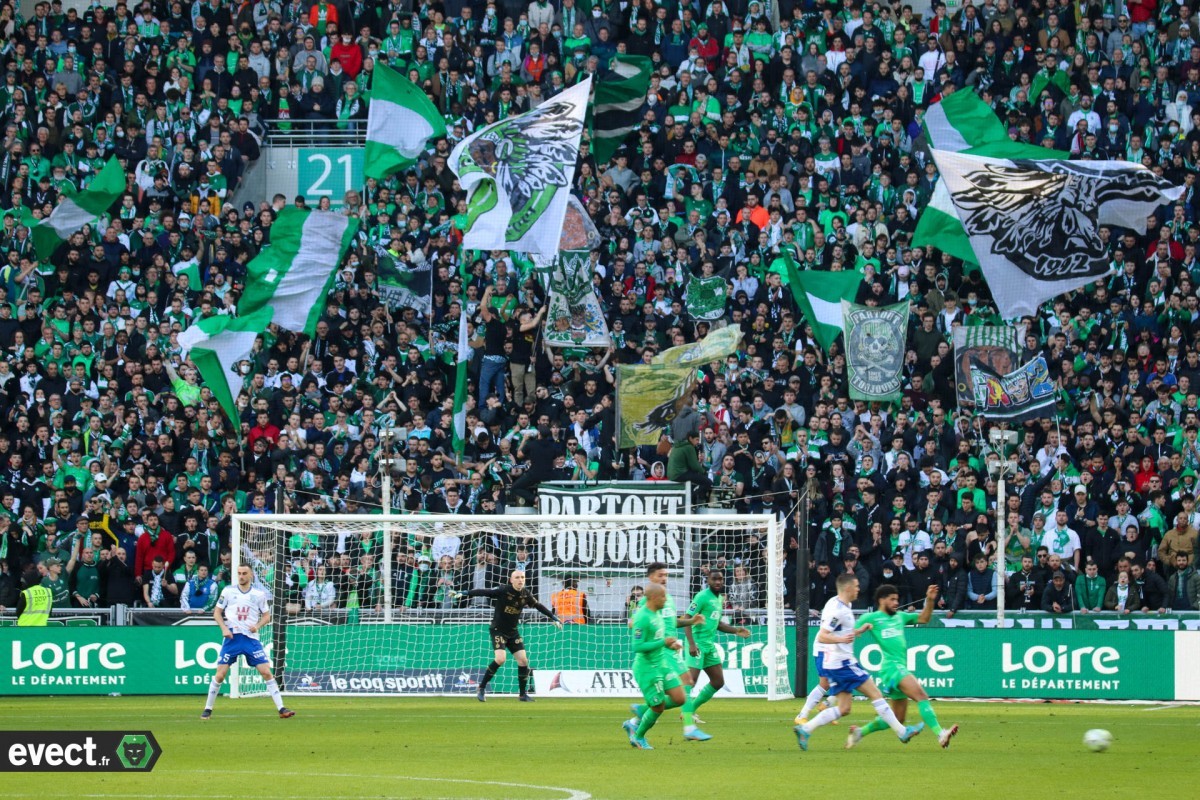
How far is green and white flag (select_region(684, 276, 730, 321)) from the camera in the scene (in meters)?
32.5

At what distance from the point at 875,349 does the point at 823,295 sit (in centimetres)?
152

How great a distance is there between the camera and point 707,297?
32.6m

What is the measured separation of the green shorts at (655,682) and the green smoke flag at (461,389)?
12453 mm

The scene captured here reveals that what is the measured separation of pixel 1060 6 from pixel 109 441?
19.2 meters

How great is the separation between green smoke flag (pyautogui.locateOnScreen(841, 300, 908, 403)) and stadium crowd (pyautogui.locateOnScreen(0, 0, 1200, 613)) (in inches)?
16.1

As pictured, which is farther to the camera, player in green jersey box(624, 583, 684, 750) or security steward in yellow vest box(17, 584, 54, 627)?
security steward in yellow vest box(17, 584, 54, 627)

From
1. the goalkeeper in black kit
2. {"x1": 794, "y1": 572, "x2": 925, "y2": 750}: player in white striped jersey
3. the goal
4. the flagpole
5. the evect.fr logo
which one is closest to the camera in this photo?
the evect.fr logo

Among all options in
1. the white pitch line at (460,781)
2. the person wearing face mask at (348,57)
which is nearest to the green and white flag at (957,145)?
the person wearing face mask at (348,57)

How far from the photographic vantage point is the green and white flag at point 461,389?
3166 cm

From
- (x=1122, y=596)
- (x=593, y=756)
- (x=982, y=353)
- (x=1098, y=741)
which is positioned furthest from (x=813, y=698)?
(x=982, y=353)

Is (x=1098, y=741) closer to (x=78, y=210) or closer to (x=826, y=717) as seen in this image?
(x=826, y=717)

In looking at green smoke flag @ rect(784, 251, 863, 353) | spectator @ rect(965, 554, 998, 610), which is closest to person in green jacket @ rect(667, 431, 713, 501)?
spectator @ rect(965, 554, 998, 610)

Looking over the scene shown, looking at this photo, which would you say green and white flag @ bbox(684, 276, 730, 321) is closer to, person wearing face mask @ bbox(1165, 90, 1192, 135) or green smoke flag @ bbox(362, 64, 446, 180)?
green smoke flag @ bbox(362, 64, 446, 180)

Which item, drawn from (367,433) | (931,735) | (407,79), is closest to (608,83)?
(407,79)
